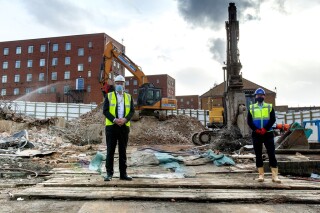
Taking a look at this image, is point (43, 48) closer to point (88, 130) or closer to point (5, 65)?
point (5, 65)

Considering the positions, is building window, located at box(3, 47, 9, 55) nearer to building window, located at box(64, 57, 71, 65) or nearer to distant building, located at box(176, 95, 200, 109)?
building window, located at box(64, 57, 71, 65)

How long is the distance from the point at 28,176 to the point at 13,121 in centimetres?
1542

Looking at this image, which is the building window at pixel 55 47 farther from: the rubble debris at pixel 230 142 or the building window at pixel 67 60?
the rubble debris at pixel 230 142

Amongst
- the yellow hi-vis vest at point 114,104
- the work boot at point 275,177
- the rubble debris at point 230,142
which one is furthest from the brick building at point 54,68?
the work boot at point 275,177

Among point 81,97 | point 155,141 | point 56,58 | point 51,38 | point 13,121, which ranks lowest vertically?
point 155,141

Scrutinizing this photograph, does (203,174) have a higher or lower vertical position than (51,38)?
lower

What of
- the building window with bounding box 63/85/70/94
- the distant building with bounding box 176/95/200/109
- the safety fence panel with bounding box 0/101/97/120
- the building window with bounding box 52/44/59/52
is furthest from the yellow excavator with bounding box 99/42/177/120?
the distant building with bounding box 176/95/200/109

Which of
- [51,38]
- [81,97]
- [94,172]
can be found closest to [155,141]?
[94,172]

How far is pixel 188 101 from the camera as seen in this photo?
91.0 m

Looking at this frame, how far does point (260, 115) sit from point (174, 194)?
2643 millimetres

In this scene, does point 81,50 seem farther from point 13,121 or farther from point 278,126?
point 278,126

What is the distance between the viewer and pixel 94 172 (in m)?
6.43

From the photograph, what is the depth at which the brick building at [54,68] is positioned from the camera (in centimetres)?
5025

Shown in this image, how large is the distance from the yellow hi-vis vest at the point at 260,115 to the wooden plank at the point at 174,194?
5.40ft
